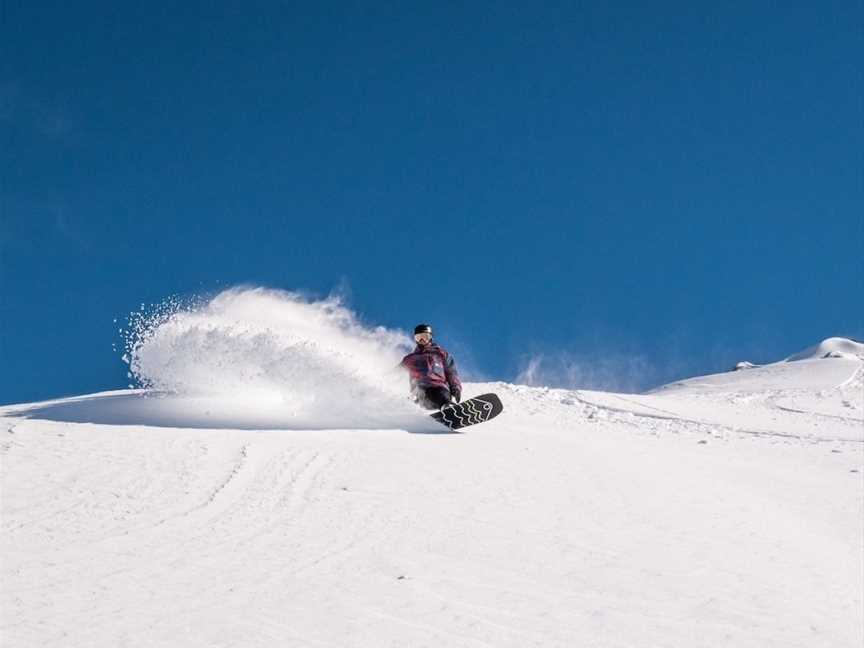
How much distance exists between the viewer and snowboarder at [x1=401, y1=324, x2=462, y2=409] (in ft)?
38.7

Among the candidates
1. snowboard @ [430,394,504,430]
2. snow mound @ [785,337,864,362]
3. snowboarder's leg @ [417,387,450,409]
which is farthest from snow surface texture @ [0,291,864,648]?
snow mound @ [785,337,864,362]

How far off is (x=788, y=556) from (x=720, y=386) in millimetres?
22515

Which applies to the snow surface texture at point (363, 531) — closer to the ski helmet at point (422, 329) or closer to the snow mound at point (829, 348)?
the ski helmet at point (422, 329)

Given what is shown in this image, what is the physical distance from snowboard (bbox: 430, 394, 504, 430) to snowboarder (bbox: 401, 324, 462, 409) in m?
0.50

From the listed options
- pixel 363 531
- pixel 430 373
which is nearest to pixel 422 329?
pixel 430 373

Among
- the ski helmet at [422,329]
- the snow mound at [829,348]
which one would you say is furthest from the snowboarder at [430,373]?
the snow mound at [829,348]

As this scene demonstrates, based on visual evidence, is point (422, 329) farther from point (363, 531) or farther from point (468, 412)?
point (363, 531)

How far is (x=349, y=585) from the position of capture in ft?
16.0

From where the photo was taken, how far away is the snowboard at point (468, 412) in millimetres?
11031

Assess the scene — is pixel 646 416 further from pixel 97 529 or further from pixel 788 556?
pixel 97 529

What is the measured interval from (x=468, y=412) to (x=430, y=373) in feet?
3.35

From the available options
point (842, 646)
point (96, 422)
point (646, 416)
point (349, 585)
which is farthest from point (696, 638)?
point (646, 416)

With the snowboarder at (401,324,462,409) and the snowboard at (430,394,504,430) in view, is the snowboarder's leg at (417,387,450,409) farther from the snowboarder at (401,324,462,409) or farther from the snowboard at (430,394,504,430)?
the snowboard at (430,394,504,430)

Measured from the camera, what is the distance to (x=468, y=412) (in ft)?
36.7
